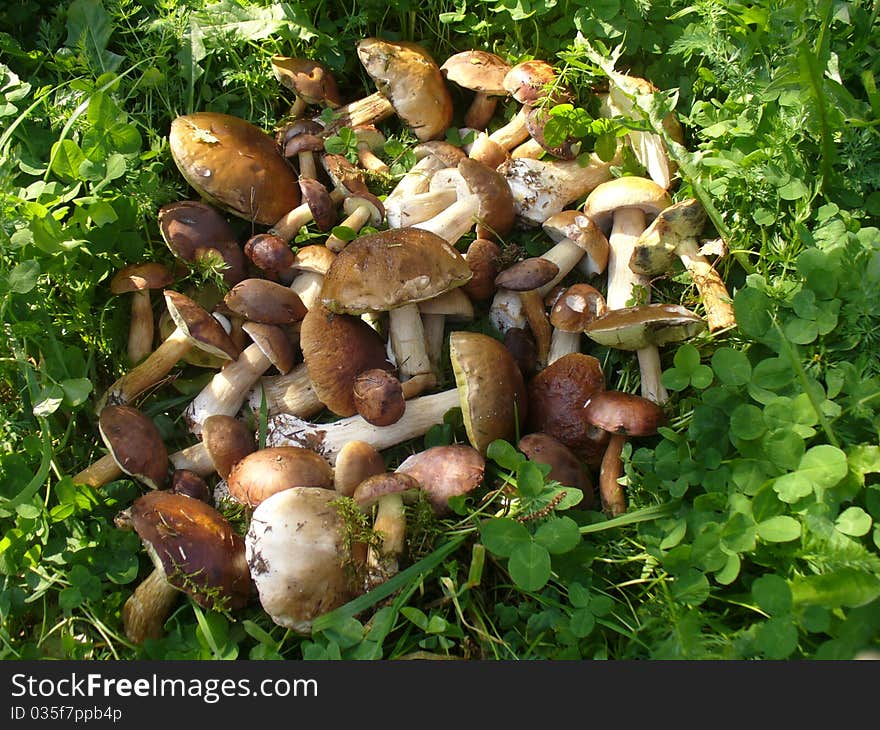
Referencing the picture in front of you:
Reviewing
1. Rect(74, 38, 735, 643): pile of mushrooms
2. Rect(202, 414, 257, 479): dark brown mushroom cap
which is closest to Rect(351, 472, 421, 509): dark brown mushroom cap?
Rect(74, 38, 735, 643): pile of mushrooms

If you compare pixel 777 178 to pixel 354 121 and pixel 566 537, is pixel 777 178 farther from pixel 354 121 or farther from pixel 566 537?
pixel 354 121

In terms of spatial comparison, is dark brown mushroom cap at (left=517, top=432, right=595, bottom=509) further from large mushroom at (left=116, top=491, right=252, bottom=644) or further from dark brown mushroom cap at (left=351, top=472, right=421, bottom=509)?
large mushroom at (left=116, top=491, right=252, bottom=644)

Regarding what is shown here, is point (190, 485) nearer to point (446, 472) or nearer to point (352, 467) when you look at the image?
point (352, 467)

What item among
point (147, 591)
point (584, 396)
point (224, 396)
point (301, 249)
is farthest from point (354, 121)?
point (147, 591)

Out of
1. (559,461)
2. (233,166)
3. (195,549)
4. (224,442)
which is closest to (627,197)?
(559,461)

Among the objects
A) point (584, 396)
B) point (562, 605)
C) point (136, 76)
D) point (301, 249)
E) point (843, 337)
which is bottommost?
point (562, 605)
